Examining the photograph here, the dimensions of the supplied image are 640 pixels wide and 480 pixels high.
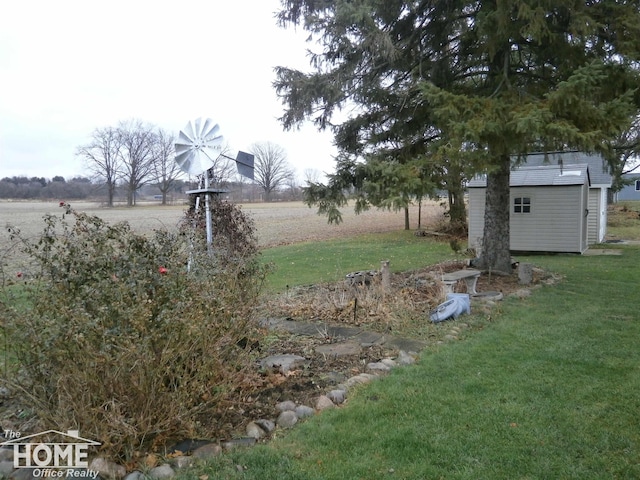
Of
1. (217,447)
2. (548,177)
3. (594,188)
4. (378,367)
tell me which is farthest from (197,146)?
(594,188)

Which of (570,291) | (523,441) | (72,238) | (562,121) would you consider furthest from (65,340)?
(570,291)

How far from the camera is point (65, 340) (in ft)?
8.76

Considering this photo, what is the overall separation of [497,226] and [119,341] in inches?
298

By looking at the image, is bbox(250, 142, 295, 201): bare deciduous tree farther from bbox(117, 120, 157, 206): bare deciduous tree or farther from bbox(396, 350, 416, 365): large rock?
bbox(396, 350, 416, 365): large rock

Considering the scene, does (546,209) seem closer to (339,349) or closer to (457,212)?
(457,212)

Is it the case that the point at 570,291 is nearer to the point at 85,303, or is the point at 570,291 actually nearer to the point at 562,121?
the point at 562,121

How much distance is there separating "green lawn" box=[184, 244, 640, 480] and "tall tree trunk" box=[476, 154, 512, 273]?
11.7ft

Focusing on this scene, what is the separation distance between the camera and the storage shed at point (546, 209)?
13.5m

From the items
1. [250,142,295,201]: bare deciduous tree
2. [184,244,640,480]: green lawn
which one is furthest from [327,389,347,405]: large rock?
[250,142,295,201]: bare deciduous tree

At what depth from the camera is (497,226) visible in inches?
345

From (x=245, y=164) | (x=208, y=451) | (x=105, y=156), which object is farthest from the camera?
(x=105, y=156)

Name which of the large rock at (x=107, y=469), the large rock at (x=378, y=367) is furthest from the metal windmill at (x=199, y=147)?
the large rock at (x=107, y=469)

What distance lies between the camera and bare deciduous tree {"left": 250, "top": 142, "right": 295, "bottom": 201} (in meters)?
65.2

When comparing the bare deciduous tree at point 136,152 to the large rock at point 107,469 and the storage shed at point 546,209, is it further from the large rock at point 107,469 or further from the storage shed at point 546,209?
the large rock at point 107,469
